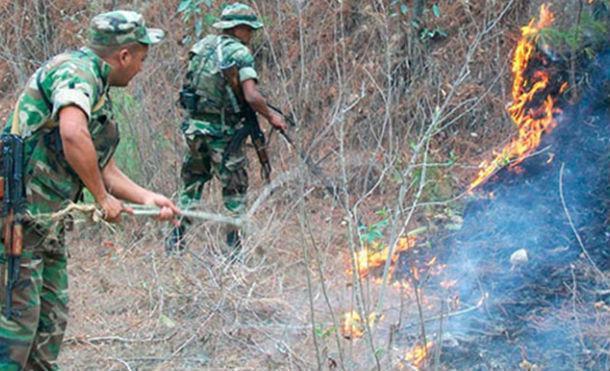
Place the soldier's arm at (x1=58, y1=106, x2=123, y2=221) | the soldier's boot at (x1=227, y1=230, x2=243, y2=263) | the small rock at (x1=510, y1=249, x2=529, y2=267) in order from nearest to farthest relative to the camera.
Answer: the soldier's arm at (x1=58, y1=106, x2=123, y2=221), the soldier's boot at (x1=227, y1=230, x2=243, y2=263), the small rock at (x1=510, y1=249, x2=529, y2=267)

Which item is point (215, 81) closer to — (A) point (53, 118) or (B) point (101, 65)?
(B) point (101, 65)

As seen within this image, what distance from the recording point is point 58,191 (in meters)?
3.18

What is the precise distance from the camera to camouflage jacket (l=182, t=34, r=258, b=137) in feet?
17.4

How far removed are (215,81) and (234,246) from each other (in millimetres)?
1190

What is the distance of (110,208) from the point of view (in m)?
3.04

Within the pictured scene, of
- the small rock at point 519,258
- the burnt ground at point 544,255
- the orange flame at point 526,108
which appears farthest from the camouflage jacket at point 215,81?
the small rock at point 519,258

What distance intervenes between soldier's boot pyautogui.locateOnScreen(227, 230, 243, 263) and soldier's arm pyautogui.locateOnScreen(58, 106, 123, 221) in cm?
174

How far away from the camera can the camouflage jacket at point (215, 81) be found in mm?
5312

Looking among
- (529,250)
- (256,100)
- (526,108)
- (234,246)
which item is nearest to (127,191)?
(234,246)

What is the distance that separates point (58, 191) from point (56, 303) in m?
0.51

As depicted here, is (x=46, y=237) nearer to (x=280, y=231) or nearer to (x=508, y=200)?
(x=280, y=231)

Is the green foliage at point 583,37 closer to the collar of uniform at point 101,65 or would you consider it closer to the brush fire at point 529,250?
the brush fire at point 529,250

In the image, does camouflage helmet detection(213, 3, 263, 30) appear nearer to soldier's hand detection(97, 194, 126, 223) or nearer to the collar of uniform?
the collar of uniform

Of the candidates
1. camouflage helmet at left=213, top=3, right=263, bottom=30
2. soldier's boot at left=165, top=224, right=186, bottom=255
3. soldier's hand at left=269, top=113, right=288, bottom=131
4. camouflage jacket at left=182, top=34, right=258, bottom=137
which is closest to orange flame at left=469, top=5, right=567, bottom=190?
soldier's hand at left=269, top=113, right=288, bottom=131
